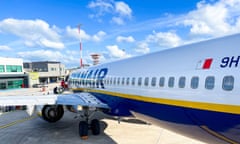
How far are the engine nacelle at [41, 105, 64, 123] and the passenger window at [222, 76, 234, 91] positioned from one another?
10369mm

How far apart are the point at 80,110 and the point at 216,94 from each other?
295 inches

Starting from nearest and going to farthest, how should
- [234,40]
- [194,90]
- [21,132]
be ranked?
[234,40] < [194,90] < [21,132]

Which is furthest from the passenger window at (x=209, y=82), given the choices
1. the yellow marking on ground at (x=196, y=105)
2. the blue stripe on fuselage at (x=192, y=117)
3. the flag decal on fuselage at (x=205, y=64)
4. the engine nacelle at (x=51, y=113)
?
the engine nacelle at (x=51, y=113)

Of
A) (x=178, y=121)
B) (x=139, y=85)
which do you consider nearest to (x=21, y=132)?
(x=139, y=85)

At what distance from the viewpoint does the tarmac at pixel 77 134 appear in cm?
940

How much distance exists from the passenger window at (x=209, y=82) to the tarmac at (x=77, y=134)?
5241mm

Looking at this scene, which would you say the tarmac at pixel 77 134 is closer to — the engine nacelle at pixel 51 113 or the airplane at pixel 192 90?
the engine nacelle at pixel 51 113

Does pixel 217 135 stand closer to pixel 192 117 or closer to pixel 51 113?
pixel 192 117

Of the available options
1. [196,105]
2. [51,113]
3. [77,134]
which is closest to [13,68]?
[51,113]

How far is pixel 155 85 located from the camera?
6305 millimetres

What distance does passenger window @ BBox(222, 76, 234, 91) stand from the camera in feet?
13.1

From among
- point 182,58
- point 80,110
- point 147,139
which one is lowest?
point 147,139

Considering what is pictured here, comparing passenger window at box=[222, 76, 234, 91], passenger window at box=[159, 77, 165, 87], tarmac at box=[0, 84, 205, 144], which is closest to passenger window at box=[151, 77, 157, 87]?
passenger window at box=[159, 77, 165, 87]

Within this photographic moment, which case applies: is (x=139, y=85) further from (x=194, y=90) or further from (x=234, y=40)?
(x=234, y=40)
